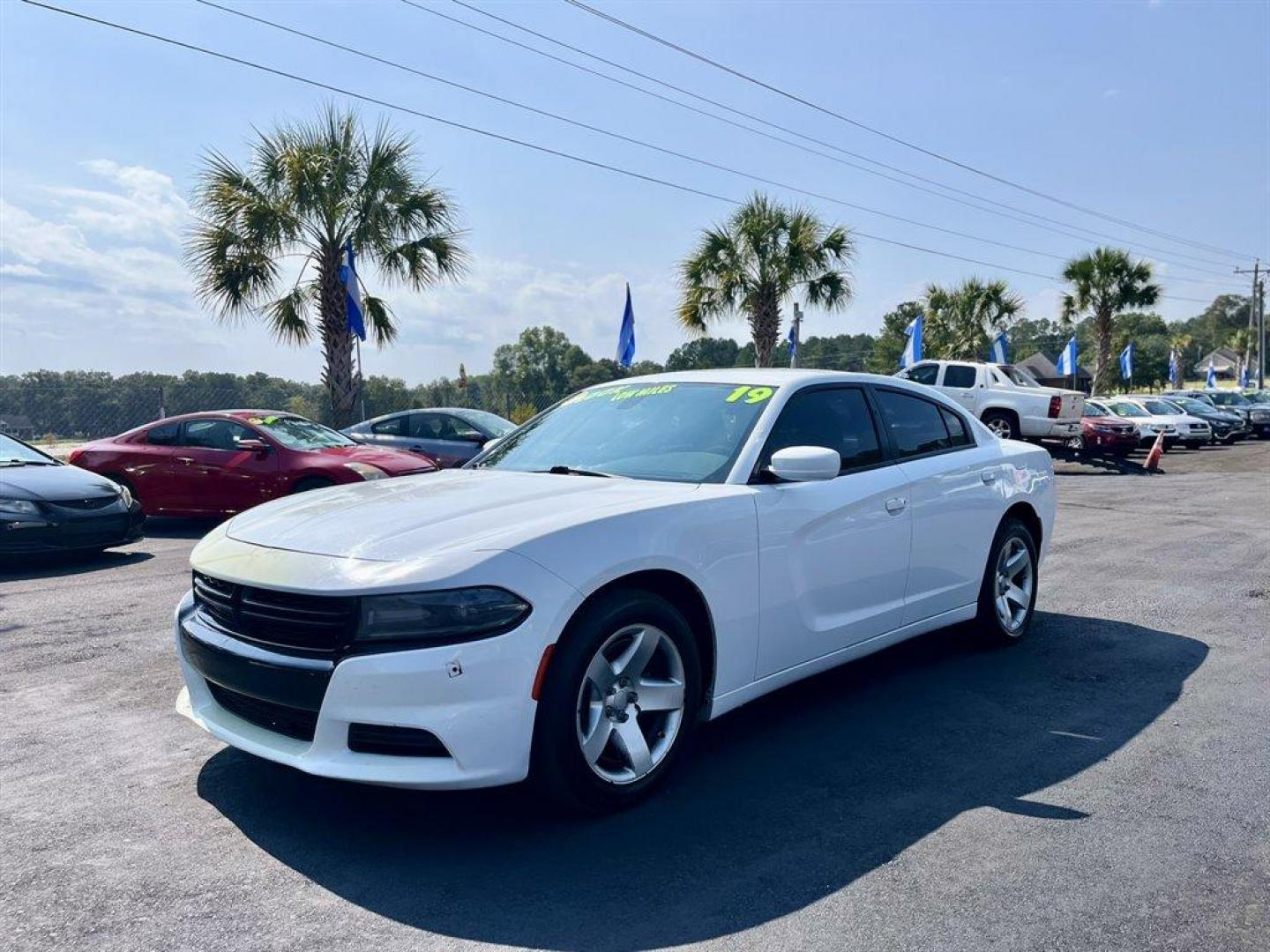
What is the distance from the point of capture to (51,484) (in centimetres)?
905

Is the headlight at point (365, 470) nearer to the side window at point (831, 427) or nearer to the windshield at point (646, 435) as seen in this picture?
the windshield at point (646, 435)

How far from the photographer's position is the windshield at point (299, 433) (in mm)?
11383

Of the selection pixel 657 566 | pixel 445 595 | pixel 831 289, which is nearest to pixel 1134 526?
pixel 657 566

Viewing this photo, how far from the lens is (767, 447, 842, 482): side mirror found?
3.96m

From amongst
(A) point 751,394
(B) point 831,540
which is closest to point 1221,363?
(A) point 751,394

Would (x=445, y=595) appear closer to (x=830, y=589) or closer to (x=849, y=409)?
(x=830, y=589)

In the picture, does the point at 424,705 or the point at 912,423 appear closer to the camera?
the point at 424,705

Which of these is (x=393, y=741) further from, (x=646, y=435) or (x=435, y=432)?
(x=435, y=432)

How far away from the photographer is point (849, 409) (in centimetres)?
488

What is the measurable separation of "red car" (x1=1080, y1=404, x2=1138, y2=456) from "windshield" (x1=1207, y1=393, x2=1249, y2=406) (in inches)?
677

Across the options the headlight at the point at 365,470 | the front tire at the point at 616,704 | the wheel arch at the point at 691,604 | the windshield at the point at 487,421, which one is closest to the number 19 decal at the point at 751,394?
the wheel arch at the point at 691,604

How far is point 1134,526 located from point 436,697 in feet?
34.1

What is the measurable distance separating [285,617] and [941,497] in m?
3.27

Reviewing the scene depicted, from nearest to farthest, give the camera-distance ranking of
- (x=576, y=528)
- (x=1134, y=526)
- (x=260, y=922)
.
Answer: (x=260, y=922), (x=576, y=528), (x=1134, y=526)
